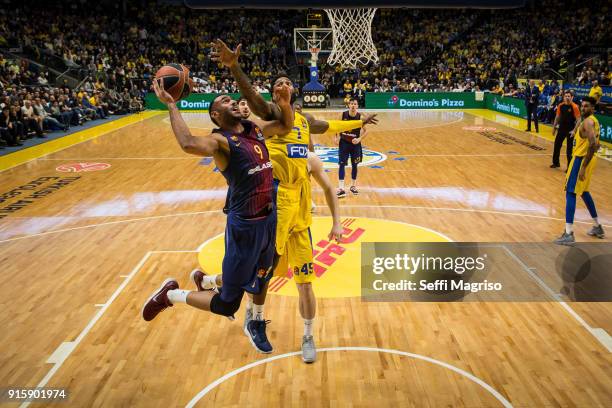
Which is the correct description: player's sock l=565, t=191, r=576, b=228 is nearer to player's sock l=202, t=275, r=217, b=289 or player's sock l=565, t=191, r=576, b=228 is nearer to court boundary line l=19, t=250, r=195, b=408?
player's sock l=202, t=275, r=217, b=289

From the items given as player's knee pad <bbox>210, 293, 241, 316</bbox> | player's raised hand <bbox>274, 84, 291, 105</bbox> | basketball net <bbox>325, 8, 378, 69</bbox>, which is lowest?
player's knee pad <bbox>210, 293, 241, 316</bbox>

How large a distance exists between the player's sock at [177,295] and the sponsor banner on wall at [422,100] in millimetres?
25850

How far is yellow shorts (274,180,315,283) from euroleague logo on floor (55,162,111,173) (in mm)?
9770

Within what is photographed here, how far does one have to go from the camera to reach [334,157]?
1468 cm

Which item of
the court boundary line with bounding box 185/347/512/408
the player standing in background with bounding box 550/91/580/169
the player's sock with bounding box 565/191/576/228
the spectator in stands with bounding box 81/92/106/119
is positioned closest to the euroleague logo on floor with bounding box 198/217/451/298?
the court boundary line with bounding box 185/347/512/408

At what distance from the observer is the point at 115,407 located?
3.99 m

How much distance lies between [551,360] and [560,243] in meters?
3.34

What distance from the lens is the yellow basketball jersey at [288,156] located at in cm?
481

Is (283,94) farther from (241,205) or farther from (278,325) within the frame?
(278,325)

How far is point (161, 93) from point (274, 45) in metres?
33.1

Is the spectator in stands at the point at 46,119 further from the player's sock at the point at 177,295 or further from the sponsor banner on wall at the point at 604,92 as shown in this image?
the sponsor banner on wall at the point at 604,92

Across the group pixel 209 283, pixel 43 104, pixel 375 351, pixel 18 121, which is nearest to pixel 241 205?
pixel 209 283
